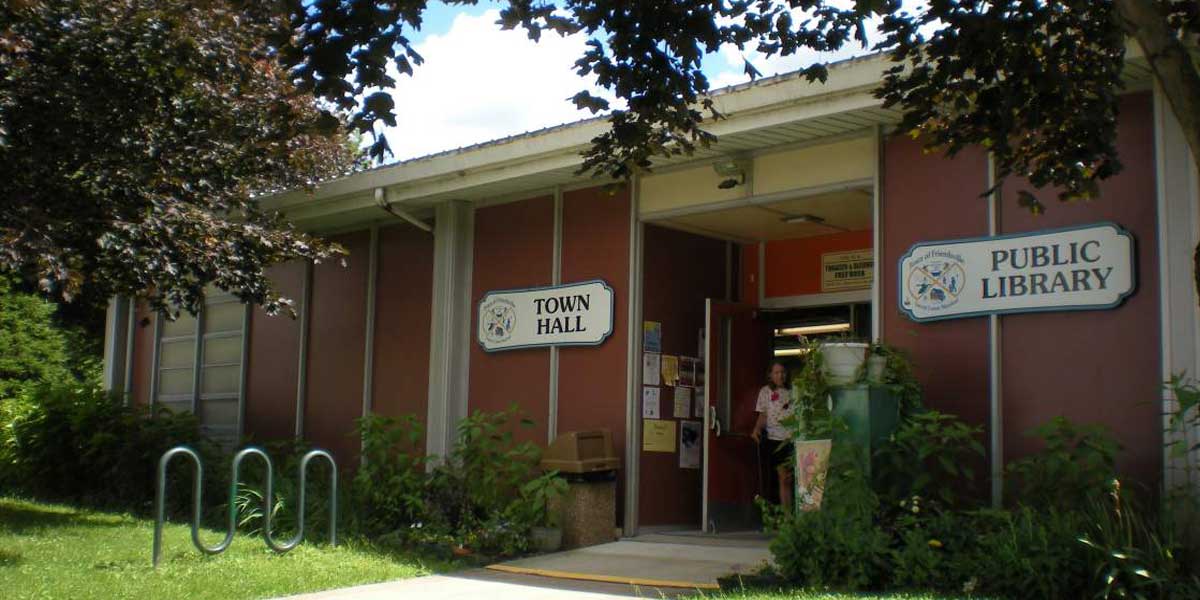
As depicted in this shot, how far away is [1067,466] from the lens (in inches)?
320

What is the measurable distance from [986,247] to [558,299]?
462 centimetres

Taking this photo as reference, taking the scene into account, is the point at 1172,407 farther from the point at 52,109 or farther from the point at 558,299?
the point at 52,109

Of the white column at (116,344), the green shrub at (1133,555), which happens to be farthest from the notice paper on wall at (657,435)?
the white column at (116,344)

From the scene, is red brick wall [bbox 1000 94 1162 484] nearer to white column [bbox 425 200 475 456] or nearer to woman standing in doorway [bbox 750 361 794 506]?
woman standing in doorway [bbox 750 361 794 506]

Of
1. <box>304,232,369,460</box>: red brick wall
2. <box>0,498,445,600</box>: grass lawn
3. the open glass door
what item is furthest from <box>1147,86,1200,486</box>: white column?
<box>304,232,369,460</box>: red brick wall

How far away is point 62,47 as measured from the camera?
10453 millimetres

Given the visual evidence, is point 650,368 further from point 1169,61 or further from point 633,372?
point 1169,61

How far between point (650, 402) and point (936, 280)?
11.0 ft

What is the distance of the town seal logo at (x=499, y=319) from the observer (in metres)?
13.0

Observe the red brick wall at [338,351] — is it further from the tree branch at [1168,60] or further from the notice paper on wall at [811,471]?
the tree branch at [1168,60]

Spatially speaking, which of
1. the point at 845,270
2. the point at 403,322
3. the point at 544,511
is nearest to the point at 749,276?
the point at 845,270

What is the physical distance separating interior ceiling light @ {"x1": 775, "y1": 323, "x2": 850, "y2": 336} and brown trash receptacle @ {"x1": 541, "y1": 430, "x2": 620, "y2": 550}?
2486 mm

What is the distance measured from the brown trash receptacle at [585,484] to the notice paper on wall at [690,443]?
3.19 feet

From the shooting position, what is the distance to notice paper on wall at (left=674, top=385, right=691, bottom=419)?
12.3 meters
